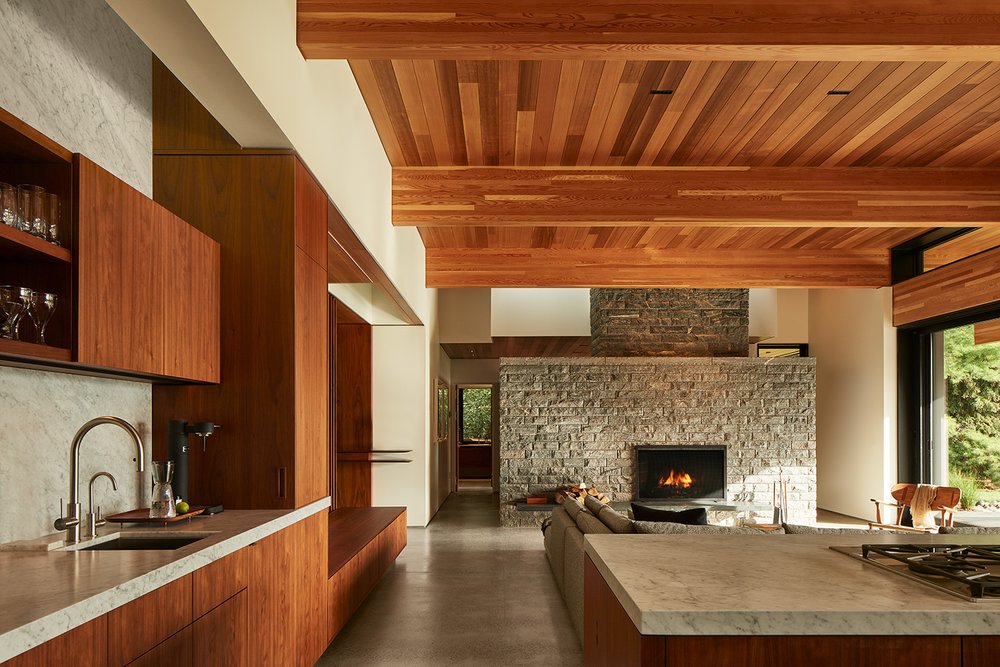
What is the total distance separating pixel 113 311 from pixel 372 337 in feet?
22.2

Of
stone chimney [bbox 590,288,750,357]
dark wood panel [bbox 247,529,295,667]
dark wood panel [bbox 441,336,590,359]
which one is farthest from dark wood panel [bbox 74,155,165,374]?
dark wood panel [bbox 441,336,590,359]

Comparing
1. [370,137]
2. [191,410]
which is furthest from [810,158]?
[191,410]

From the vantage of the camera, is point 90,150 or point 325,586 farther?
point 325,586

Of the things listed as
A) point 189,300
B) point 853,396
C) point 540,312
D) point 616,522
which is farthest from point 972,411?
point 189,300

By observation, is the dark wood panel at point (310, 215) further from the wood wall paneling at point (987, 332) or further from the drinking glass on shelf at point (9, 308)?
the wood wall paneling at point (987, 332)

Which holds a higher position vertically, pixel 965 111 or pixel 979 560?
pixel 965 111

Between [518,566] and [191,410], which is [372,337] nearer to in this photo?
[518,566]

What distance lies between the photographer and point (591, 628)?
2459 millimetres

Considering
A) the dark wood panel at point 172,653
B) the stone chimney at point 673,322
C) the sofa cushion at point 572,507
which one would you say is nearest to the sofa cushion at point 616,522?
the sofa cushion at point 572,507

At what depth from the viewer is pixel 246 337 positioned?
3.28 meters

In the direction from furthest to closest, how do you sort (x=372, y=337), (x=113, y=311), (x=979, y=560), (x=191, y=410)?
(x=372, y=337)
(x=191, y=410)
(x=113, y=311)
(x=979, y=560)

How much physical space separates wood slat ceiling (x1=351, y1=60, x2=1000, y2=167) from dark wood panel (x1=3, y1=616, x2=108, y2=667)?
312 centimetres

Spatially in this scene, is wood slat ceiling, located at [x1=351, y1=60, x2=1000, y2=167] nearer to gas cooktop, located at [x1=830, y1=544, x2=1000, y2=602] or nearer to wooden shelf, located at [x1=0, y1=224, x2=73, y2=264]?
wooden shelf, located at [x1=0, y1=224, x2=73, y2=264]

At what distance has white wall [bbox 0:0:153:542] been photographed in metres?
2.36
